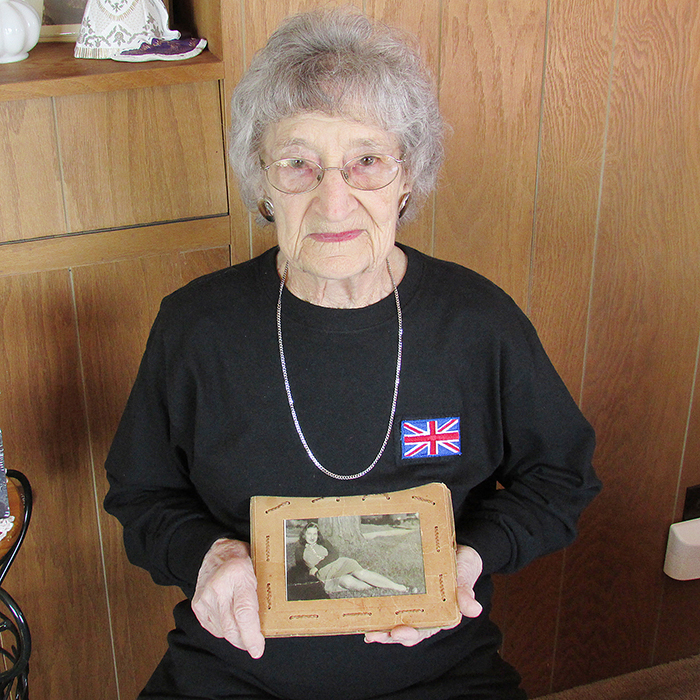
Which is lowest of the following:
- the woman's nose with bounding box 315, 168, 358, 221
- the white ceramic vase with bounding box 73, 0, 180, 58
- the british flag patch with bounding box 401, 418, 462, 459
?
the british flag patch with bounding box 401, 418, 462, 459

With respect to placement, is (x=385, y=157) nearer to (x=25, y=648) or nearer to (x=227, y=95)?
(x=227, y=95)

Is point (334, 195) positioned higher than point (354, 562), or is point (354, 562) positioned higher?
point (334, 195)

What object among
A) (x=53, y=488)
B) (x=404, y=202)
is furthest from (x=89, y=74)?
(x=53, y=488)

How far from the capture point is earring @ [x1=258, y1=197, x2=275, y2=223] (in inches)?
55.6

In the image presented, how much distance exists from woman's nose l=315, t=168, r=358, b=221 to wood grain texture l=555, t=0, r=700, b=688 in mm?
694

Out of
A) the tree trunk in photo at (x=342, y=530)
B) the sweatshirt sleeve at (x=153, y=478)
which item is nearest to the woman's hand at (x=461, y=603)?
the tree trunk in photo at (x=342, y=530)

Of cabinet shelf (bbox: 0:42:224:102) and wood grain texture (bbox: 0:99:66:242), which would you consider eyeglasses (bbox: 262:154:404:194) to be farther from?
wood grain texture (bbox: 0:99:66:242)

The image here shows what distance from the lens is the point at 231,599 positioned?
122 cm

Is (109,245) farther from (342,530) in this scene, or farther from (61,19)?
(342,530)

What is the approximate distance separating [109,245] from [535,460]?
0.80 m

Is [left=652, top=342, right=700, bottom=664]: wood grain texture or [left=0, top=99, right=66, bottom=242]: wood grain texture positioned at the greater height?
[left=0, top=99, right=66, bottom=242]: wood grain texture

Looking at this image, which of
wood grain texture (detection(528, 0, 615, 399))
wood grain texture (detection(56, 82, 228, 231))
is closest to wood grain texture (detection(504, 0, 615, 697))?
wood grain texture (detection(528, 0, 615, 399))

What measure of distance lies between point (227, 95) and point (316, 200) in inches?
12.9

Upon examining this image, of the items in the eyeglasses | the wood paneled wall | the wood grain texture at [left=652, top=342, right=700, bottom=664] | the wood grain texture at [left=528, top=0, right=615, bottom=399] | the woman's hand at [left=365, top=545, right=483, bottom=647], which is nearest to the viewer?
the woman's hand at [left=365, top=545, right=483, bottom=647]
